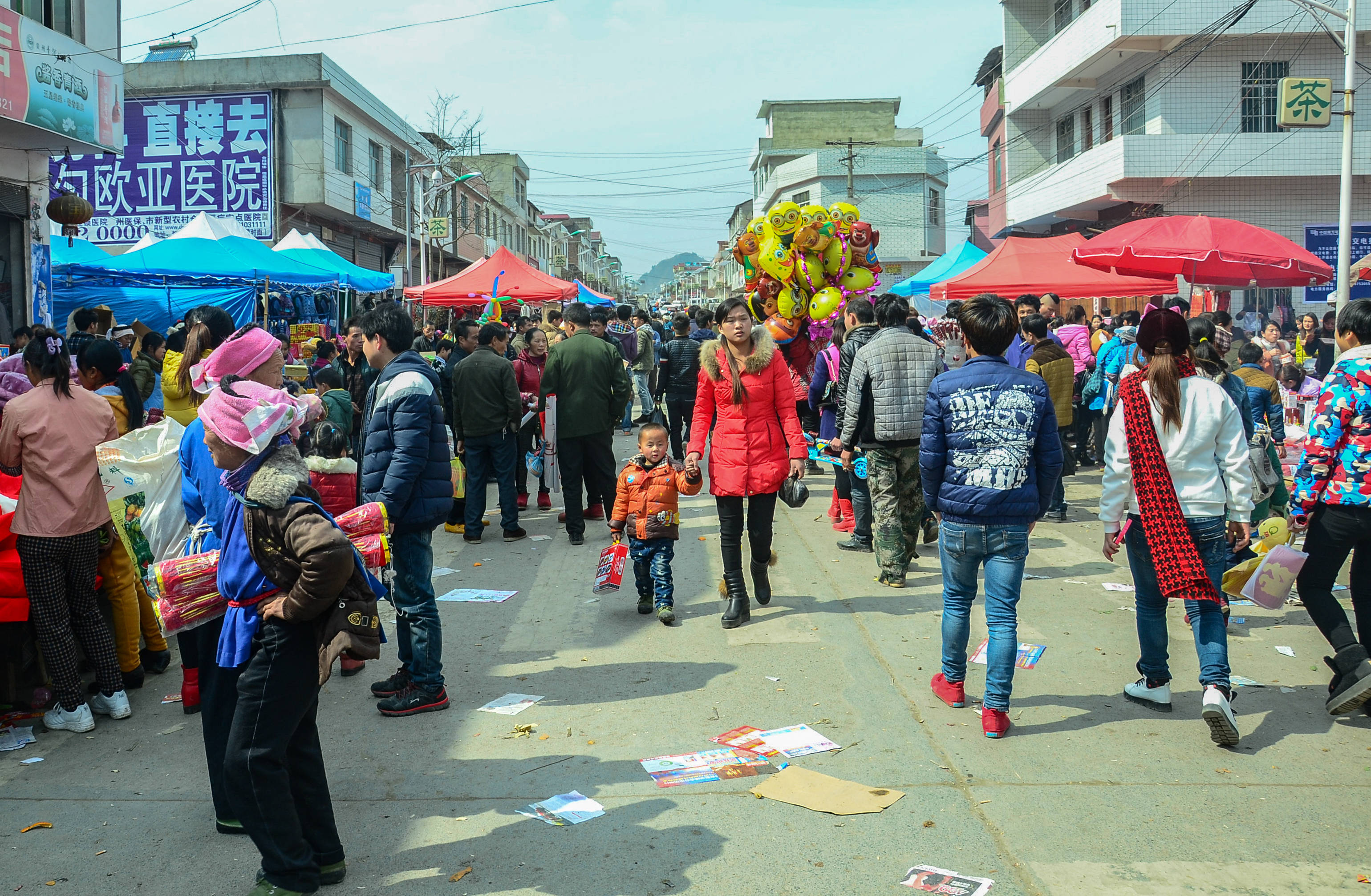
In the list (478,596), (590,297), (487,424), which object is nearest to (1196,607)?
(478,596)

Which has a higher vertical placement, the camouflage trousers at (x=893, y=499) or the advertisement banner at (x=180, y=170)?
the advertisement banner at (x=180, y=170)

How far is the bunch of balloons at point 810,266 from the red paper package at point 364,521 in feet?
23.4

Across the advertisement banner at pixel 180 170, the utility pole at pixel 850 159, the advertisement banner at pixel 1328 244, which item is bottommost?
the advertisement banner at pixel 1328 244

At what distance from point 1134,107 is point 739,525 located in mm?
20491

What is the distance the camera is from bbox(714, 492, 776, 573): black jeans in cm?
656

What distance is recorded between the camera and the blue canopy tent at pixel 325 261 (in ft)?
46.9

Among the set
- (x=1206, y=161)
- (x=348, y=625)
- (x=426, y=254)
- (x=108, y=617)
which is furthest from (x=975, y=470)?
(x=426, y=254)

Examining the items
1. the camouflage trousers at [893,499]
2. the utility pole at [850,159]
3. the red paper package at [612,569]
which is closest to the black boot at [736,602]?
the red paper package at [612,569]

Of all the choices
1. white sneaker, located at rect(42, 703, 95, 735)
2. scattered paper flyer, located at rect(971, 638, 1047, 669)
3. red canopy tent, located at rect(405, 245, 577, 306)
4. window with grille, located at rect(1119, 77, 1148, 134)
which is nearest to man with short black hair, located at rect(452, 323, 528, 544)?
white sneaker, located at rect(42, 703, 95, 735)

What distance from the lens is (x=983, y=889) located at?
3328 millimetres

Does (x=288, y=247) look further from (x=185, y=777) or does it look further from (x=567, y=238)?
(x=567, y=238)

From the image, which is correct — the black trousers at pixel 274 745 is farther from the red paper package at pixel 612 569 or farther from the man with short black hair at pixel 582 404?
the man with short black hair at pixel 582 404

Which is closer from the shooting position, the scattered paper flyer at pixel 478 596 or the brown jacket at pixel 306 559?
the brown jacket at pixel 306 559

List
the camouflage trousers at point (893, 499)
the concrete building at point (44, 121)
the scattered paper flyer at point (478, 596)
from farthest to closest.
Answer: the concrete building at point (44, 121)
the camouflage trousers at point (893, 499)
the scattered paper flyer at point (478, 596)
